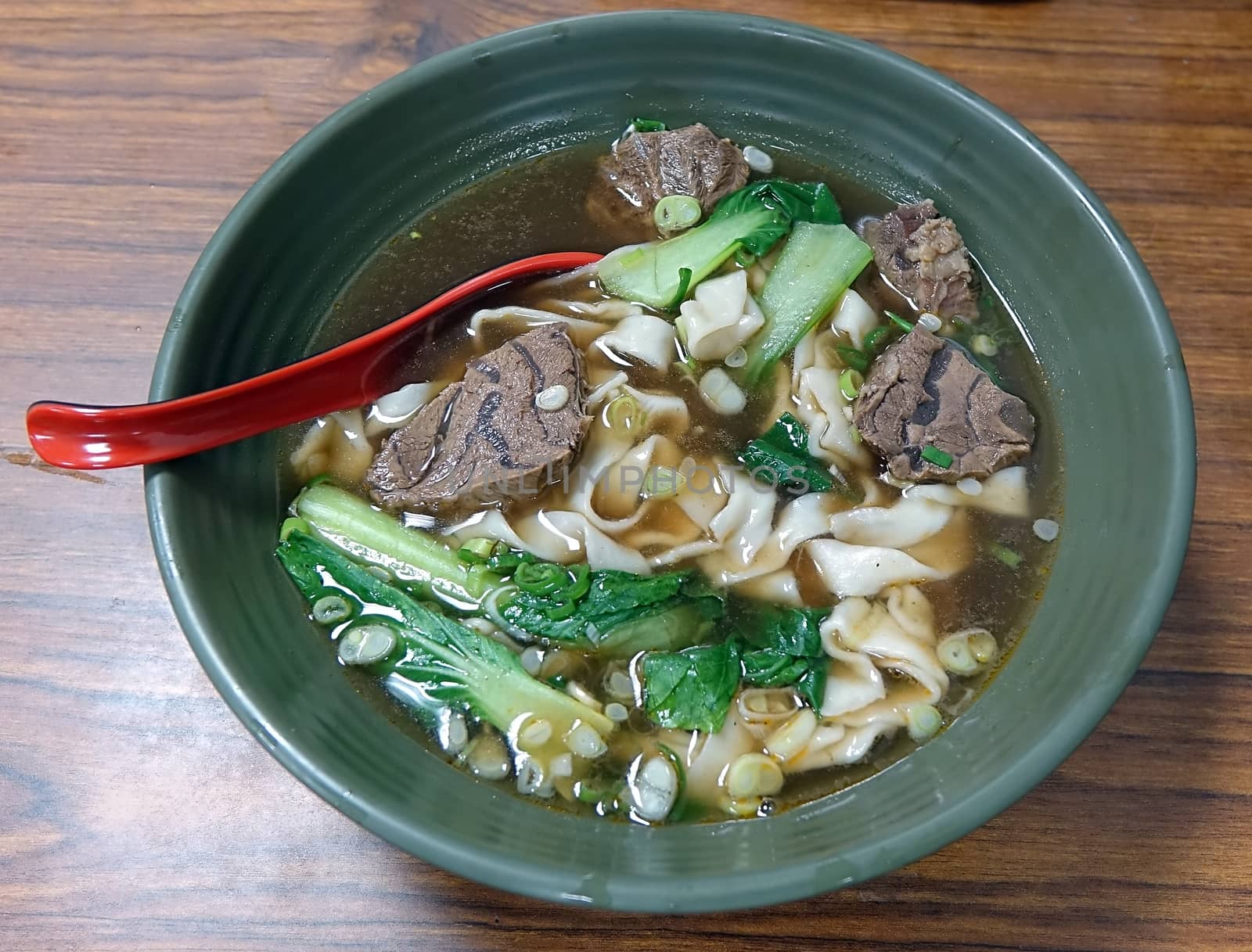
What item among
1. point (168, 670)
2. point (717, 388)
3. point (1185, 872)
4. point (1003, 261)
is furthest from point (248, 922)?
point (1003, 261)

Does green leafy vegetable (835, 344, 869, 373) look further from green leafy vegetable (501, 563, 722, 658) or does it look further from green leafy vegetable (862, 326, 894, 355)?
→ green leafy vegetable (501, 563, 722, 658)

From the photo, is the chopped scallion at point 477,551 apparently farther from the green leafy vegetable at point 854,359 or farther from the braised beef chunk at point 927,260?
the braised beef chunk at point 927,260

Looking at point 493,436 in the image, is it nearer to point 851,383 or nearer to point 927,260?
point 851,383

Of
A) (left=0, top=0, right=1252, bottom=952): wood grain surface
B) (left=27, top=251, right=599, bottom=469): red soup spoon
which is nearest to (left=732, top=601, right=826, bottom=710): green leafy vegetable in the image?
(left=0, top=0, right=1252, bottom=952): wood grain surface

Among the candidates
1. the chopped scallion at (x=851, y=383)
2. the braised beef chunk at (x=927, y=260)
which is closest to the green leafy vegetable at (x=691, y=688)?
the chopped scallion at (x=851, y=383)

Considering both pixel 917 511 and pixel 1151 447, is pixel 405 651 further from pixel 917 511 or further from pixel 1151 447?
pixel 1151 447

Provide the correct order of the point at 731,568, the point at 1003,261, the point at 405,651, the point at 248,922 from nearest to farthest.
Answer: the point at 248,922
the point at 405,651
the point at 731,568
the point at 1003,261

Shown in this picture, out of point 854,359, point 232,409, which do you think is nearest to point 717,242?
point 854,359
